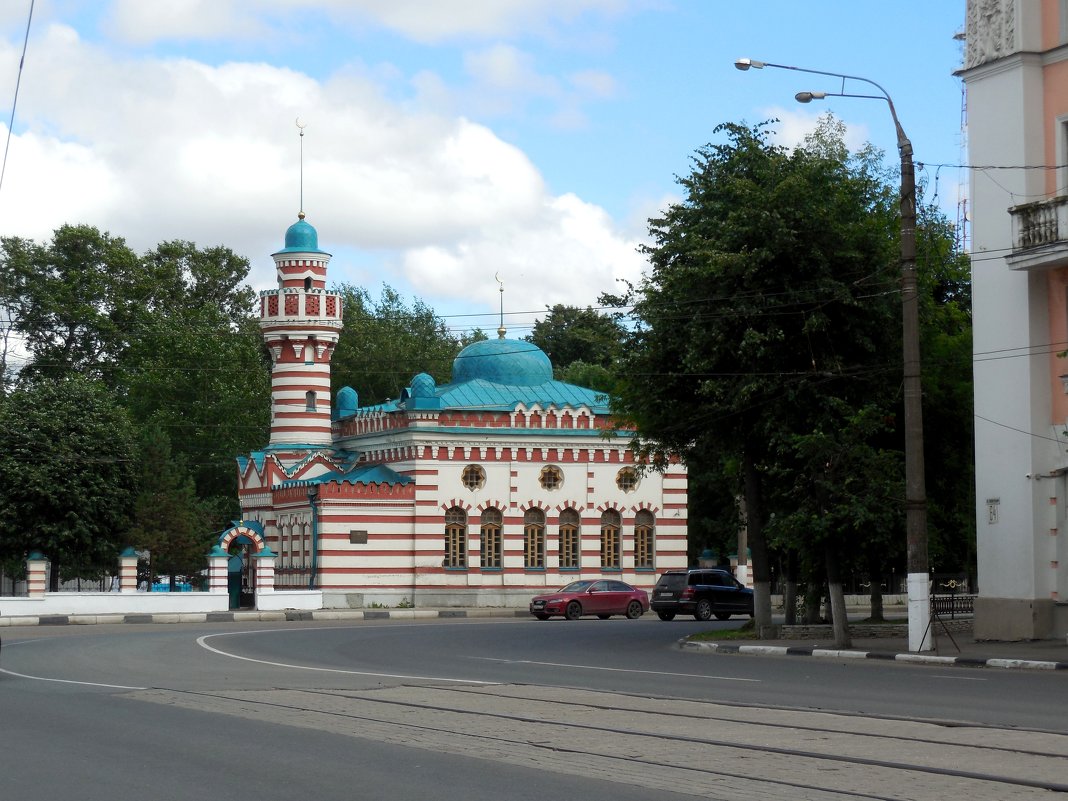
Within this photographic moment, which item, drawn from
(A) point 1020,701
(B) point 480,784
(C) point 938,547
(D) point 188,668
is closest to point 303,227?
(C) point 938,547

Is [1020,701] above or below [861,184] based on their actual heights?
below

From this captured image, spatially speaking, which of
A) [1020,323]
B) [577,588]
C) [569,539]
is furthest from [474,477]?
[1020,323]

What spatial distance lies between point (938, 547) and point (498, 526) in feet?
78.8

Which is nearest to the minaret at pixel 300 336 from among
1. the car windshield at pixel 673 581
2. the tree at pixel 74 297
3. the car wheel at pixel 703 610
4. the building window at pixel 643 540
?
the building window at pixel 643 540

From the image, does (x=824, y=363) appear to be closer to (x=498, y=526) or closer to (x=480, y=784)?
(x=480, y=784)

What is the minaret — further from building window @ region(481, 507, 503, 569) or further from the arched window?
building window @ region(481, 507, 503, 569)

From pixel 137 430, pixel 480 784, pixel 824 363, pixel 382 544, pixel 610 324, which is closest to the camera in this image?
pixel 480 784

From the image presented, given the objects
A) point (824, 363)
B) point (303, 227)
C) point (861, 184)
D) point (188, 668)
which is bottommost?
point (188, 668)

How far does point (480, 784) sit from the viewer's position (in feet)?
34.7

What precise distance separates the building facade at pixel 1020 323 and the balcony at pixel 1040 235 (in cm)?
3

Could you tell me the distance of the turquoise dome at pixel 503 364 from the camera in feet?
190

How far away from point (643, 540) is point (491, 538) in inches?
245

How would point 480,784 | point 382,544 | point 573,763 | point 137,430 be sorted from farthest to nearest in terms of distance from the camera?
point 137,430, point 382,544, point 573,763, point 480,784

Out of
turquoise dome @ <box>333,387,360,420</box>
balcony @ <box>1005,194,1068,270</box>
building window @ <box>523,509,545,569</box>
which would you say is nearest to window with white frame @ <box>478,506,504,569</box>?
building window @ <box>523,509,545,569</box>
